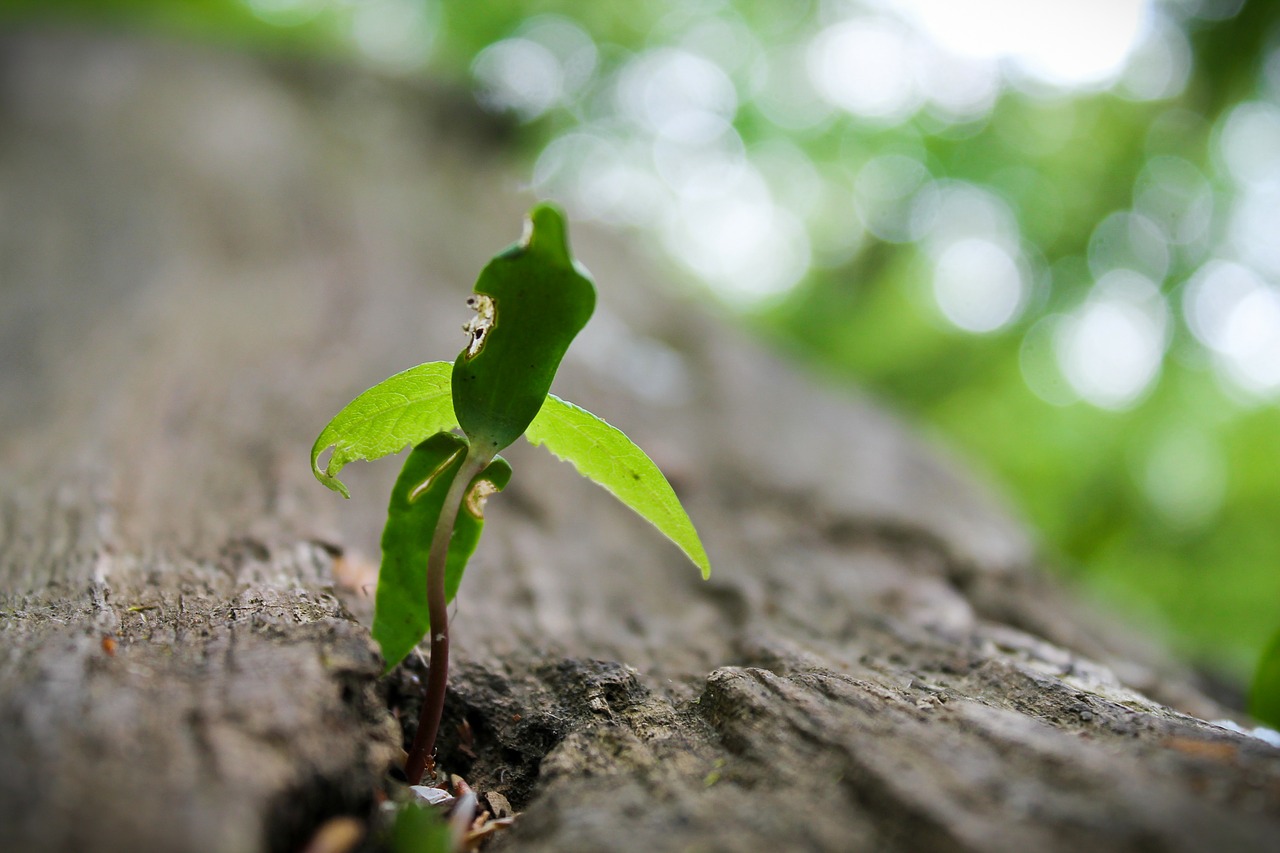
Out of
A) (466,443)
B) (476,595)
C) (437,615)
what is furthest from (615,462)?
(476,595)

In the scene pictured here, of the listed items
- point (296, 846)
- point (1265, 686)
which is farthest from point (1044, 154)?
point (296, 846)

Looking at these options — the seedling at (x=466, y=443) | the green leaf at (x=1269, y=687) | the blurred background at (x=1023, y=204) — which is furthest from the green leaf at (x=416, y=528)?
the blurred background at (x=1023, y=204)

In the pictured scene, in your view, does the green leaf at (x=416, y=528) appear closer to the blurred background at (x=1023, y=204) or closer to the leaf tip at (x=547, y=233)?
the leaf tip at (x=547, y=233)

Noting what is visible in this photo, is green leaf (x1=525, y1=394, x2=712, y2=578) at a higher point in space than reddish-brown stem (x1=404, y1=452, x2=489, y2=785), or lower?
higher

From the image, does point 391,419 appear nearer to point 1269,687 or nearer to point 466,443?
point 466,443

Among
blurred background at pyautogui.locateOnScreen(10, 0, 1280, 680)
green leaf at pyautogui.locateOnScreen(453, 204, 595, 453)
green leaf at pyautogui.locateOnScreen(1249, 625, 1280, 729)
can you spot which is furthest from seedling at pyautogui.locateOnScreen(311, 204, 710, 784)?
blurred background at pyautogui.locateOnScreen(10, 0, 1280, 680)

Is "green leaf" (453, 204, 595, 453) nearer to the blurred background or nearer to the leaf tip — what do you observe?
the leaf tip

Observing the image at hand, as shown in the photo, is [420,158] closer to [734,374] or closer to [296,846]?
[734,374]
